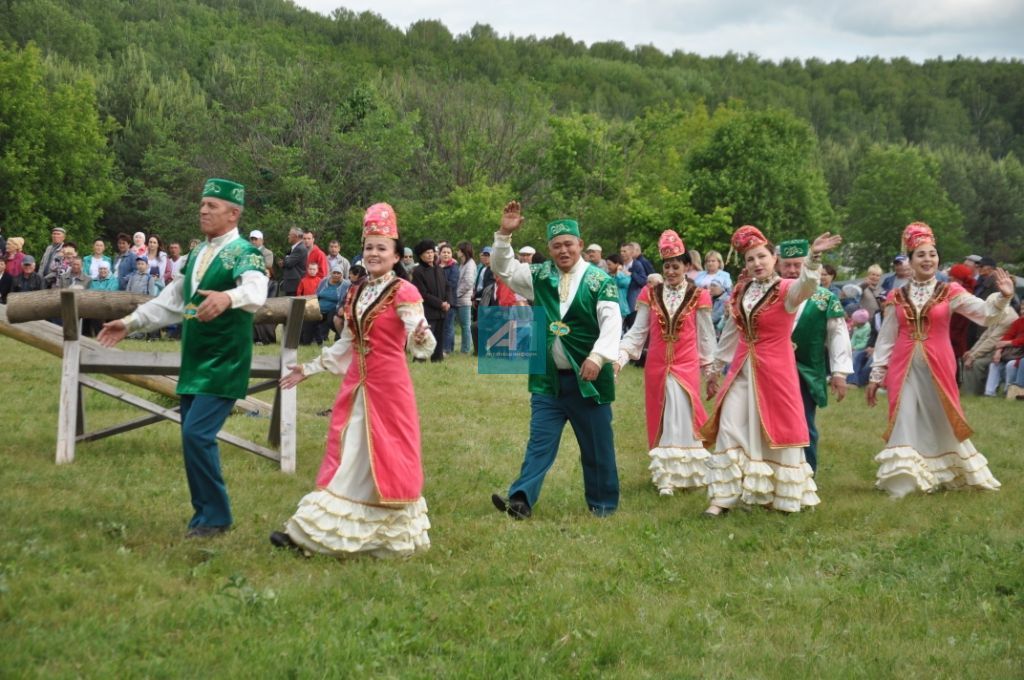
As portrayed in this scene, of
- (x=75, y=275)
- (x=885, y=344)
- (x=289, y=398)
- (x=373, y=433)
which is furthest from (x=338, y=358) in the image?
(x=75, y=275)

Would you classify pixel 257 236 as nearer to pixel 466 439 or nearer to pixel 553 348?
pixel 466 439

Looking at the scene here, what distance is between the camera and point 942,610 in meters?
6.30

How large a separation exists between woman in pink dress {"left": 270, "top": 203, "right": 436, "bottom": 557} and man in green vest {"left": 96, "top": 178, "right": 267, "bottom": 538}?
0.43m

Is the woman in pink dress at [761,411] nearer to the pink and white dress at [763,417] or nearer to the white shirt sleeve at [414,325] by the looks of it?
the pink and white dress at [763,417]

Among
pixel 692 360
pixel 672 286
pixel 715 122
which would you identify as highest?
pixel 715 122

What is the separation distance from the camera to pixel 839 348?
9.50 m

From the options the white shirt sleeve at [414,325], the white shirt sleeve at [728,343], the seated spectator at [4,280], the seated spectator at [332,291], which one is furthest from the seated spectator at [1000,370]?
the seated spectator at [4,280]

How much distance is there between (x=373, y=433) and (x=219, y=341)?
1.12 meters

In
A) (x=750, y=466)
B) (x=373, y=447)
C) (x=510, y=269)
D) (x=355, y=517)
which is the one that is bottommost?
(x=355, y=517)

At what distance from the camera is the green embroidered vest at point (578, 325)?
843 cm

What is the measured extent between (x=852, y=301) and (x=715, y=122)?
58.6 m

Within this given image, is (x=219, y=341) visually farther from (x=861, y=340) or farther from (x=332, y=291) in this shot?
(x=861, y=340)

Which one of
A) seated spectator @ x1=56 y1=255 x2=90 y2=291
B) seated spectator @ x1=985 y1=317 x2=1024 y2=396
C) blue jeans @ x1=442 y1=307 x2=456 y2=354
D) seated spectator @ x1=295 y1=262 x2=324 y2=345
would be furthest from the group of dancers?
seated spectator @ x1=56 y1=255 x2=90 y2=291

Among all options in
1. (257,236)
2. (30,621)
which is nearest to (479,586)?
(30,621)
